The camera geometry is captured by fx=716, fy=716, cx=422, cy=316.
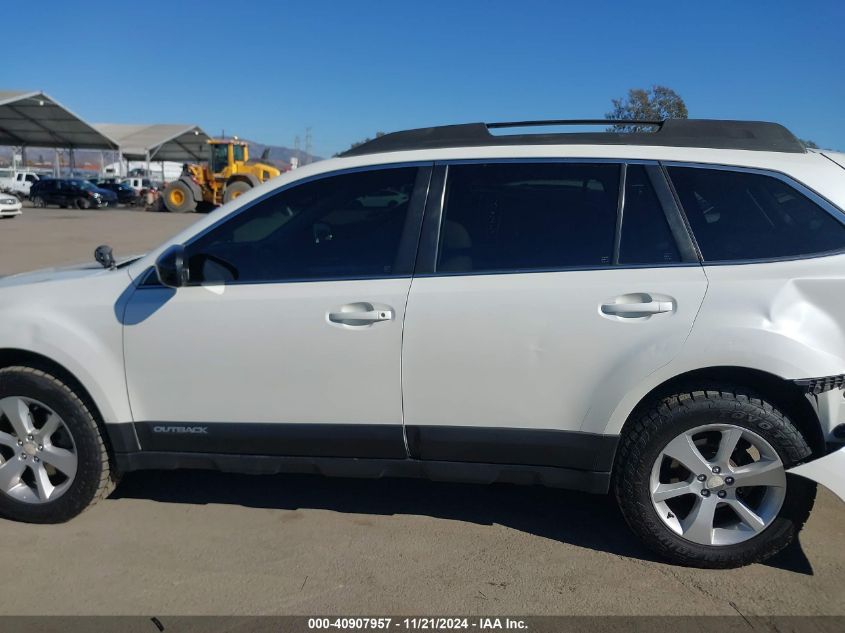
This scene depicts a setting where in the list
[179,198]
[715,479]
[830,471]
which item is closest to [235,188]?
[179,198]

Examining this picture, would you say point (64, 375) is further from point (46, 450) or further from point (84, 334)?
point (46, 450)

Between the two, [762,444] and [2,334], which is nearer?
[762,444]

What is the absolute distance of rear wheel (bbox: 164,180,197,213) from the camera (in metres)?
31.0

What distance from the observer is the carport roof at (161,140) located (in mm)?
54000

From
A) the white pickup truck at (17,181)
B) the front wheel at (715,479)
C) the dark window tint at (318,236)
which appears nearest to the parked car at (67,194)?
the white pickup truck at (17,181)

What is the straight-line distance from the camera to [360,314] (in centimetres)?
307

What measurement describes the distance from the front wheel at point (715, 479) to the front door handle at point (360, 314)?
1.15 metres

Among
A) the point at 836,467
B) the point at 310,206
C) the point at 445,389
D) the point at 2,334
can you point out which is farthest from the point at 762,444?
the point at 2,334

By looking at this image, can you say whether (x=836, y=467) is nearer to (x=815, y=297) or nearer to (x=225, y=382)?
(x=815, y=297)

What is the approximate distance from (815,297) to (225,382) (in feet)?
8.21

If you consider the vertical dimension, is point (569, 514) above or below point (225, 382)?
below

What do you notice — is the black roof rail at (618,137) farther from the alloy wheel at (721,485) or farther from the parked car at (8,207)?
the parked car at (8,207)

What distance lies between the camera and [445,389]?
3076 millimetres

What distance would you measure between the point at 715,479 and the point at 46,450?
9.91 feet
